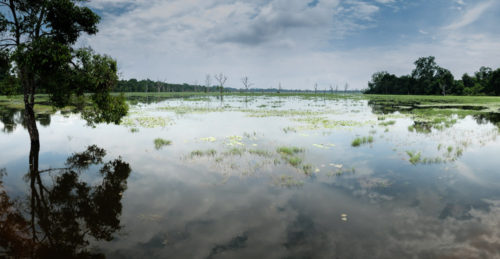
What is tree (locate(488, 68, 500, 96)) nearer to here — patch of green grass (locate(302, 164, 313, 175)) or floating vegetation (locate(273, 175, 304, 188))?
patch of green grass (locate(302, 164, 313, 175))

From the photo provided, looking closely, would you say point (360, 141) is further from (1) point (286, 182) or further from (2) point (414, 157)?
(1) point (286, 182)

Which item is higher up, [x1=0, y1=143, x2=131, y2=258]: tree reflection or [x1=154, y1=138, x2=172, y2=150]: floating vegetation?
[x1=154, y1=138, x2=172, y2=150]: floating vegetation

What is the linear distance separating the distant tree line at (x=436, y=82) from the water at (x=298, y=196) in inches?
5047

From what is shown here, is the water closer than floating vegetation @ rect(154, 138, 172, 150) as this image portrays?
Yes

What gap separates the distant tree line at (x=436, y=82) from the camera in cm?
11161

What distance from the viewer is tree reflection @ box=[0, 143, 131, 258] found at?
607 cm

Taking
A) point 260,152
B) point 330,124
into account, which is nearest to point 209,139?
point 260,152

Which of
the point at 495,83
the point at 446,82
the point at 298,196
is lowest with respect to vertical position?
the point at 298,196

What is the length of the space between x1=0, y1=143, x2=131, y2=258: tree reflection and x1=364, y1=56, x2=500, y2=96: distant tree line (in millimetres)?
141931

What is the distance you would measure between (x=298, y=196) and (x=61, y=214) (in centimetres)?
757

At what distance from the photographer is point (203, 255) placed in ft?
19.3

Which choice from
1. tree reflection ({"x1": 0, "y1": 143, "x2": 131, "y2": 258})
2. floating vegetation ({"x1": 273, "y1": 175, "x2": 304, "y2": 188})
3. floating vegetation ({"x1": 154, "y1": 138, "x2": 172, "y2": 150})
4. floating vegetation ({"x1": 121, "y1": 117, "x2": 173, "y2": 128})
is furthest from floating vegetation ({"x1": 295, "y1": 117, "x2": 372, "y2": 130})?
tree reflection ({"x1": 0, "y1": 143, "x2": 131, "y2": 258})

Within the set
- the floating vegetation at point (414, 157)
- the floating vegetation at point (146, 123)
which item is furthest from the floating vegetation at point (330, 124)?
the floating vegetation at point (146, 123)

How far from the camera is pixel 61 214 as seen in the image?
25.1 ft
